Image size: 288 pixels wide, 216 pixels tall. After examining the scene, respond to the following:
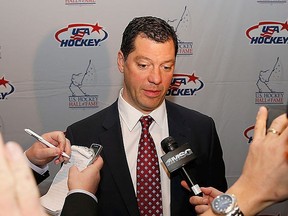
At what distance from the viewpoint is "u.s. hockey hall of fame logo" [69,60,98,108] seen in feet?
9.51

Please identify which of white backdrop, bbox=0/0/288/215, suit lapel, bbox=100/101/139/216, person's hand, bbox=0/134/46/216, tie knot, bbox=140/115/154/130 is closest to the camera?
person's hand, bbox=0/134/46/216

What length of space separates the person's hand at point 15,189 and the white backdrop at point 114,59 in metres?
2.45

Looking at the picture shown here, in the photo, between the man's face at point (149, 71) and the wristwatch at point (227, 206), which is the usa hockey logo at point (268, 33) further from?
the wristwatch at point (227, 206)

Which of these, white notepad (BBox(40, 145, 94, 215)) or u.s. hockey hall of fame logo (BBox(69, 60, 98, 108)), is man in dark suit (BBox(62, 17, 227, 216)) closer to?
white notepad (BBox(40, 145, 94, 215))

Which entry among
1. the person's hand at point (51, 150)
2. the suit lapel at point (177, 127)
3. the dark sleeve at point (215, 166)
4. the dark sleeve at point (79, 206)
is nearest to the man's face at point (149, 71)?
the suit lapel at point (177, 127)

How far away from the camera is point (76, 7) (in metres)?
2.80

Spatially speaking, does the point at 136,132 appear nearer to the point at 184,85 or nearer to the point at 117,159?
the point at 117,159

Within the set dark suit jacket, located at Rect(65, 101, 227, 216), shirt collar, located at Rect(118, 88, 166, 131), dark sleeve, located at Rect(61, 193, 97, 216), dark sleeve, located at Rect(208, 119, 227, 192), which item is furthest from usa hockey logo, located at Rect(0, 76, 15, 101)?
dark sleeve, located at Rect(61, 193, 97, 216)

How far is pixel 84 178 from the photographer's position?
4.15 ft

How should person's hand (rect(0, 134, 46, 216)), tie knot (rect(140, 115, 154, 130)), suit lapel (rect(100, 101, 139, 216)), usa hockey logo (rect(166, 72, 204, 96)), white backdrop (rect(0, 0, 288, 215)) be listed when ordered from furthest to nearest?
usa hockey logo (rect(166, 72, 204, 96))
white backdrop (rect(0, 0, 288, 215))
tie knot (rect(140, 115, 154, 130))
suit lapel (rect(100, 101, 139, 216))
person's hand (rect(0, 134, 46, 216))

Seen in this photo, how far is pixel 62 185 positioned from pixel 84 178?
0.15m

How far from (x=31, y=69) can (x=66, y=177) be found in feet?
5.50

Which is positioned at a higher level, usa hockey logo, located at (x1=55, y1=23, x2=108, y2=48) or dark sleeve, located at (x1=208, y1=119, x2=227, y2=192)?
usa hockey logo, located at (x1=55, y1=23, x2=108, y2=48)

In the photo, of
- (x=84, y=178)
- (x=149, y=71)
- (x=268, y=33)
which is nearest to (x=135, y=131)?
(x=149, y=71)
